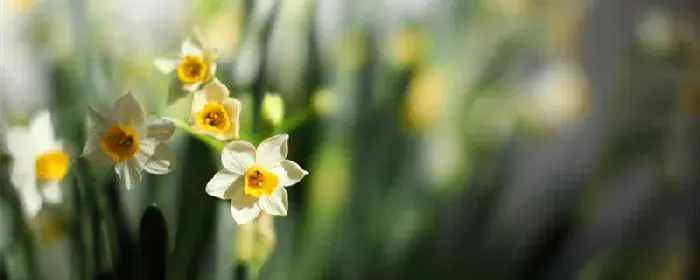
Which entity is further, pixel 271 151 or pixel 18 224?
pixel 18 224

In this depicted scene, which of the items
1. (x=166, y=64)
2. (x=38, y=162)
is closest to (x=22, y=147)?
(x=38, y=162)

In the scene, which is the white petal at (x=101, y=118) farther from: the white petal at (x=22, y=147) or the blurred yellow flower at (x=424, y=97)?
the blurred yellow flower at (x=424, y=97)

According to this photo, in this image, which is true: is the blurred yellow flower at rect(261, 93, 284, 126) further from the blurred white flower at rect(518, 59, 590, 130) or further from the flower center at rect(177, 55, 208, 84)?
the blurred white flower at rect(518, 59, 590, 130)

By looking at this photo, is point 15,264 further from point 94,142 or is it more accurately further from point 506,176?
point 506,176

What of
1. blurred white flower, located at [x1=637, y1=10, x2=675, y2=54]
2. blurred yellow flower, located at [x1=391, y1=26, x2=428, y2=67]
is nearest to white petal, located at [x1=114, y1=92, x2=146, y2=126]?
blurred yellow flower, located at [x1=391, y1=26, x2=428, y2=67]

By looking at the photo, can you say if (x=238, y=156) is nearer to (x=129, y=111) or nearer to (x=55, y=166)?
(x=129, y=111)

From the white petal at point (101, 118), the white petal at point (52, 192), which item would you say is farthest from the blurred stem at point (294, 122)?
the white petal at point (52, 192)
